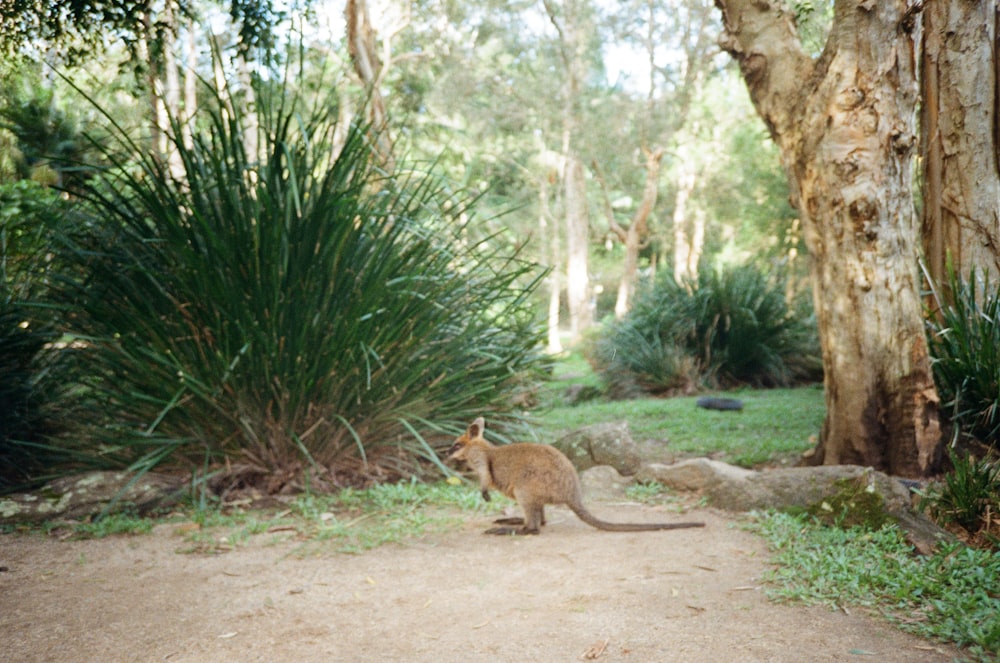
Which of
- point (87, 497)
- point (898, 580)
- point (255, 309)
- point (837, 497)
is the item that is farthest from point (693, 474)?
point (87, 497)

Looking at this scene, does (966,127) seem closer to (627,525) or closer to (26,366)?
(627,525)

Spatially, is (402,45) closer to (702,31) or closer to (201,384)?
(702,31)

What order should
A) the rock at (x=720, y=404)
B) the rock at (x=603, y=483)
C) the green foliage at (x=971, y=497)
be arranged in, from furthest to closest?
the rock at (x=720, y=404) → the rock at (x=603, y=483) → the green foliage at (x=971, y=497)

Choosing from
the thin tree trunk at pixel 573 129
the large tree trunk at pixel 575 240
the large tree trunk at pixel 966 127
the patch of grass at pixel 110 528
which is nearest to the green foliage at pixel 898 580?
the large tree trunk at pixel 966 127

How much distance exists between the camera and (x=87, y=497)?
221 inches

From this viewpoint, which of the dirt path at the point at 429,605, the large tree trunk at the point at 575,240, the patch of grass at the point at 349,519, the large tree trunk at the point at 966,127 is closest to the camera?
the dirt path at the point at 429,605

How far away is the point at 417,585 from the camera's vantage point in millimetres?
4273

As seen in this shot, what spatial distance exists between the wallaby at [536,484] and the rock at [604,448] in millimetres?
1995

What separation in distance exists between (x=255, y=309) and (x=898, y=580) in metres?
4.36

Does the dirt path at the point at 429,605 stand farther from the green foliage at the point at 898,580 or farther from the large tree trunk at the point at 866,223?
the large tree trunk at the point at 866,223

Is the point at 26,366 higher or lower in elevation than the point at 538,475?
higher

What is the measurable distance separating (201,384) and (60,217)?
76.0 inches

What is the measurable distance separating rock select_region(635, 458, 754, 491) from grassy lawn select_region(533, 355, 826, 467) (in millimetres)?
1226

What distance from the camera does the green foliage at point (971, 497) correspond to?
4770 mm
